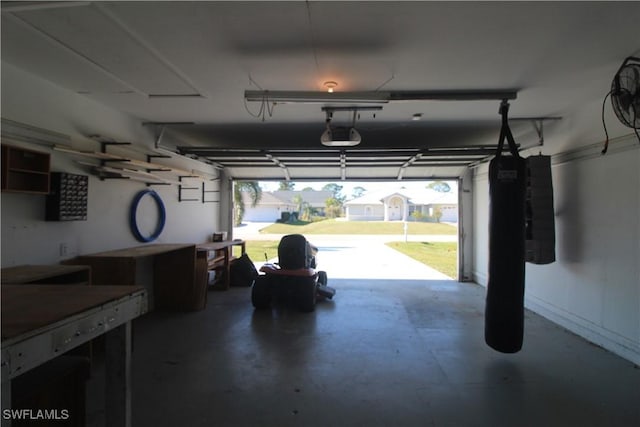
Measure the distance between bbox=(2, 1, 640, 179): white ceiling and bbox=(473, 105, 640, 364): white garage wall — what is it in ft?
2.57

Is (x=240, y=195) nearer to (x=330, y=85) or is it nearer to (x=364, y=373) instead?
(x=330, y=85)

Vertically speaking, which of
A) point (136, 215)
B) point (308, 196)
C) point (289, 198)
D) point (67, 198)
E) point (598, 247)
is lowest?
point (598, 247)

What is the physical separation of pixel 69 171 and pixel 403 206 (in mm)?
27031

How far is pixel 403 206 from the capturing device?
2861cm

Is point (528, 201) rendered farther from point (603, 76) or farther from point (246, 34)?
point (246, 34)

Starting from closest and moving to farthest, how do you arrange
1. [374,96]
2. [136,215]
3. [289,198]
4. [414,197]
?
1. [374,96]
2. [136,215]
3. [414,197]
4. [289,198]

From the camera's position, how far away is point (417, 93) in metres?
3.42

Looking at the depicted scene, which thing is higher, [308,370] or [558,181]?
[558,181]

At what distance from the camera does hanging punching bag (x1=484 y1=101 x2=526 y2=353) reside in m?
2.89

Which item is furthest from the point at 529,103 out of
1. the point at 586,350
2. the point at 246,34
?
the point at 246,34

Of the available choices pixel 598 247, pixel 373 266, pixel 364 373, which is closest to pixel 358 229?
pixel 373 266

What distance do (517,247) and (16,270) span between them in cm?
440

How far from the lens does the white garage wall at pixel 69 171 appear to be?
2.93 m

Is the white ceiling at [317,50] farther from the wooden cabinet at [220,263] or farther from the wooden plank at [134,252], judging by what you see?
the wooden cabinet at [220,263]
